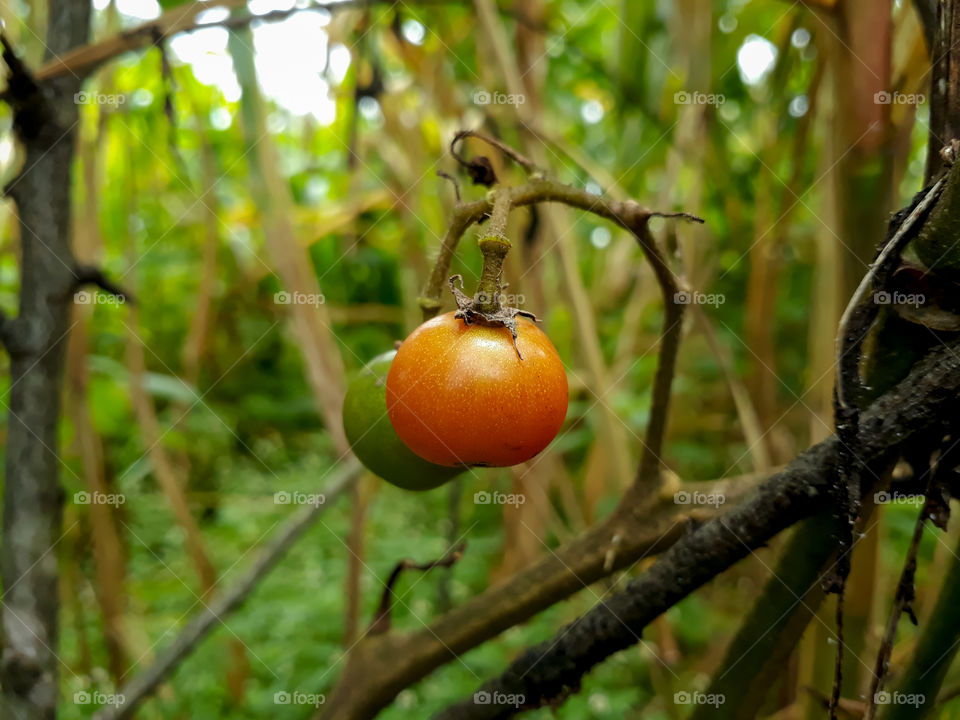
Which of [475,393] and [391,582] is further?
[391,582]

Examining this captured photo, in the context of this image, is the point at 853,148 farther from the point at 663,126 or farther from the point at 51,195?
the point at 51,195

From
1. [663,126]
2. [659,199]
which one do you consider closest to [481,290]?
[659,199]

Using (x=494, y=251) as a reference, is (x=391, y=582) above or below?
below

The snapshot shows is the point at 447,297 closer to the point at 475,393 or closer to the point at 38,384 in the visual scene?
the point at 475,393

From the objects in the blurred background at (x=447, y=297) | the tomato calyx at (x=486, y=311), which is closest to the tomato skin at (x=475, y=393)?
the tomato calyx at (x=486, y=311)

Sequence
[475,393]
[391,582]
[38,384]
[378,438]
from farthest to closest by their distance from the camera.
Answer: [38,384]
[391,582]
[378,438]
[475,393]

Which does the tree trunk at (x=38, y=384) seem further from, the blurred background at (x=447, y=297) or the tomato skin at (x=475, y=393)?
the tomato skin at (x=475, y=393)

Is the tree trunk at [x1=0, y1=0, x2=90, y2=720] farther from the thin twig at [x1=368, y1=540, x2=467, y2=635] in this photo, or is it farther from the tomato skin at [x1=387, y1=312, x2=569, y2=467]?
the tomato skin at [x1=387, y1=312, x2=569, y2=467]

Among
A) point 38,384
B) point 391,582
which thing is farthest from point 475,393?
point 38,384
